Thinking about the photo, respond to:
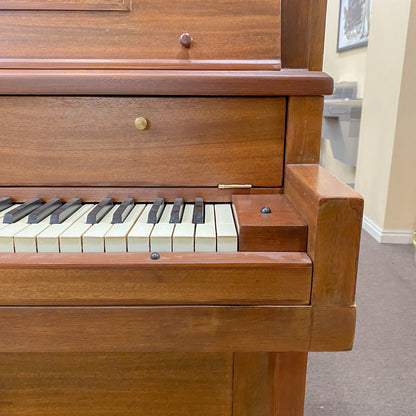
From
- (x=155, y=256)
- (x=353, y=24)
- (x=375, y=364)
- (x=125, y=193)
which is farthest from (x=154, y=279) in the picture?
(x=353, y=24)

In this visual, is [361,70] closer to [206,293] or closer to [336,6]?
[336,6]

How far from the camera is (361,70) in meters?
4.01

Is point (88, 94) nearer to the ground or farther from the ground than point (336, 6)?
nearer to the ground

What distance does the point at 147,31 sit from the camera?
781 mm

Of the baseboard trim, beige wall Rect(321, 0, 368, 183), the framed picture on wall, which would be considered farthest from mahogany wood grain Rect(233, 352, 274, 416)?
beige wall Rect(321, 0, 368, 183)

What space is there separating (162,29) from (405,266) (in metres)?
2.06

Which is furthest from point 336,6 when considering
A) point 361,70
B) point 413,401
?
point 413,401

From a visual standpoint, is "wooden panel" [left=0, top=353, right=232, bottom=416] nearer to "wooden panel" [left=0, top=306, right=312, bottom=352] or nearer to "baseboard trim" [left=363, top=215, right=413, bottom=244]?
"wooden panel" [left=0, top=306, right=312, bottom=352]

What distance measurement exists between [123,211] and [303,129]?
351 mm

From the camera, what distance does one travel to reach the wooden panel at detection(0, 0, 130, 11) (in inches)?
30.3

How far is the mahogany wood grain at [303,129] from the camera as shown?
0.75m

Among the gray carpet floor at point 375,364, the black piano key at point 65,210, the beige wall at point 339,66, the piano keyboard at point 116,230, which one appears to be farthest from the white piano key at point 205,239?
the beige wall at point 339,66

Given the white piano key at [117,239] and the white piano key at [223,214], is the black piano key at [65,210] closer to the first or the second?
the white piano key at [117,239]

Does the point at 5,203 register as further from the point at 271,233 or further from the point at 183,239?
the point at 271,233
